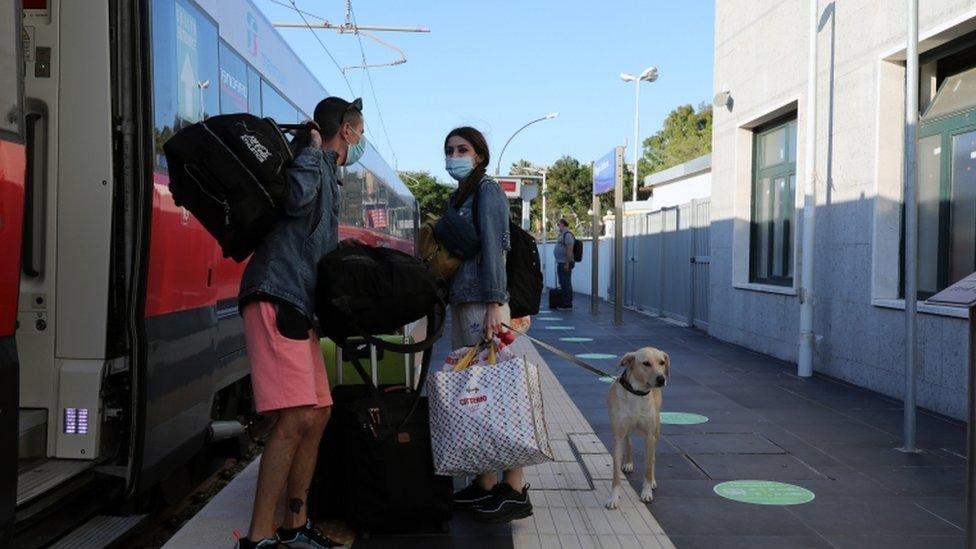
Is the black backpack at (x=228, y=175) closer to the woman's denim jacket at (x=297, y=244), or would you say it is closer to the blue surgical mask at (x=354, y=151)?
the woman's denim jacket at (x=297, y=244)

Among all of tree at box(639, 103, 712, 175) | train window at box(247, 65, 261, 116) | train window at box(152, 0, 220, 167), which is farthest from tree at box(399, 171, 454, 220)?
train window at box(152, 0, 220, 167)

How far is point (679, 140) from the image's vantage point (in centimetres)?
7994

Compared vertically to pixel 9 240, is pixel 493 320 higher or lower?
lower

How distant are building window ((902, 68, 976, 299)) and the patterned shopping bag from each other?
17.8 ft

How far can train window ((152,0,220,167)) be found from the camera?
4191 mm

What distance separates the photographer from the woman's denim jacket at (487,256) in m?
4.47

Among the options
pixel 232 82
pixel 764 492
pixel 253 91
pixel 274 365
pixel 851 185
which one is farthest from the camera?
pixel 851 185

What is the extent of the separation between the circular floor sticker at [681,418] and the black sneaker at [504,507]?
10.4 ft

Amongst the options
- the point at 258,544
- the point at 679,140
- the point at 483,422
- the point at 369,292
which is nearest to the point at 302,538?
the point at 258,544

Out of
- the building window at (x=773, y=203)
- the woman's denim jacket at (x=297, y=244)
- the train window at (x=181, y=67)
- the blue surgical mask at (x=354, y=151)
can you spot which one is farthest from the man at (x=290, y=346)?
the building window at (x=773, y=203)

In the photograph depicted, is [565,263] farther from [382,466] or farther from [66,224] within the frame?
[66,224]

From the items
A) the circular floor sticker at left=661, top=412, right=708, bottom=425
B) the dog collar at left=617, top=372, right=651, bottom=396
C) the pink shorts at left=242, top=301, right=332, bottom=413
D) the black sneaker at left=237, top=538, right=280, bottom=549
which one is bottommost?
the circular floor sticker at left=661, top=412, right=708, bottom=425

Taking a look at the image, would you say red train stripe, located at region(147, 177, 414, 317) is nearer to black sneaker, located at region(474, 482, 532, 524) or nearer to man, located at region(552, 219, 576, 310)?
black sneaker, located at region(474, 482, 532, 524)

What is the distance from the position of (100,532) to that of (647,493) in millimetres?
2850
